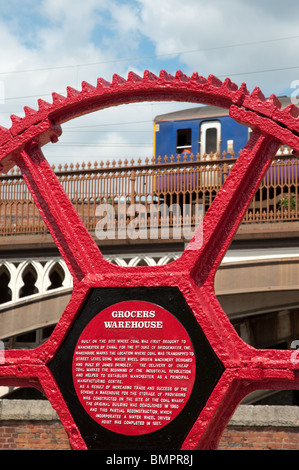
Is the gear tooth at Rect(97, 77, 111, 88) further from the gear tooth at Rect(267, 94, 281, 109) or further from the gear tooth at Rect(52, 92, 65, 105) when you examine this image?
the gear tooth at Rect(267, 94, 281, 109)

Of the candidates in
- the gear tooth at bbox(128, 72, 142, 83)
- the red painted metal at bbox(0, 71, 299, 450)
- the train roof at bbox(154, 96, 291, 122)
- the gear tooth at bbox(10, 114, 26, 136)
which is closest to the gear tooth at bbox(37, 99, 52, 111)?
the red painted metal at bbox(0, 71, 299, 450)

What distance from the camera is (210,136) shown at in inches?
634

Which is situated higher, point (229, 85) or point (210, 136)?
point (210, 136)

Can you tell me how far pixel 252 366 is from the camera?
4.91m

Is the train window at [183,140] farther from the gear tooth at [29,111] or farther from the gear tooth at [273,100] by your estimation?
the gear tooth at [273,100]

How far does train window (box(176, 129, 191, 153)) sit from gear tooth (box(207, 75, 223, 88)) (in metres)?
11.1

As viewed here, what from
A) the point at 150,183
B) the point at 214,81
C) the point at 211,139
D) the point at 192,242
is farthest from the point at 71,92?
the point at 211,139

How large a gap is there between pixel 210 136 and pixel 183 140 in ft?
2.75

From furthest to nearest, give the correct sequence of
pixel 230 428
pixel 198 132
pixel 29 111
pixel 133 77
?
pixel 198 132, pixel 230 428, pixel 29 111, pixel 133 77

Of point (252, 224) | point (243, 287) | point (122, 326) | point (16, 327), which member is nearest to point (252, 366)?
point (122, 326)

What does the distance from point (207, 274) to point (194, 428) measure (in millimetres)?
1197

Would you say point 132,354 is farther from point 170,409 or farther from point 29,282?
point 29,282

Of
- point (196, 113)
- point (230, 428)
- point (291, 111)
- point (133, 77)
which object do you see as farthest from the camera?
point (196, 113)

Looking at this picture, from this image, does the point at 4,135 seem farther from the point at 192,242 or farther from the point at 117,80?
the point at 192,242
